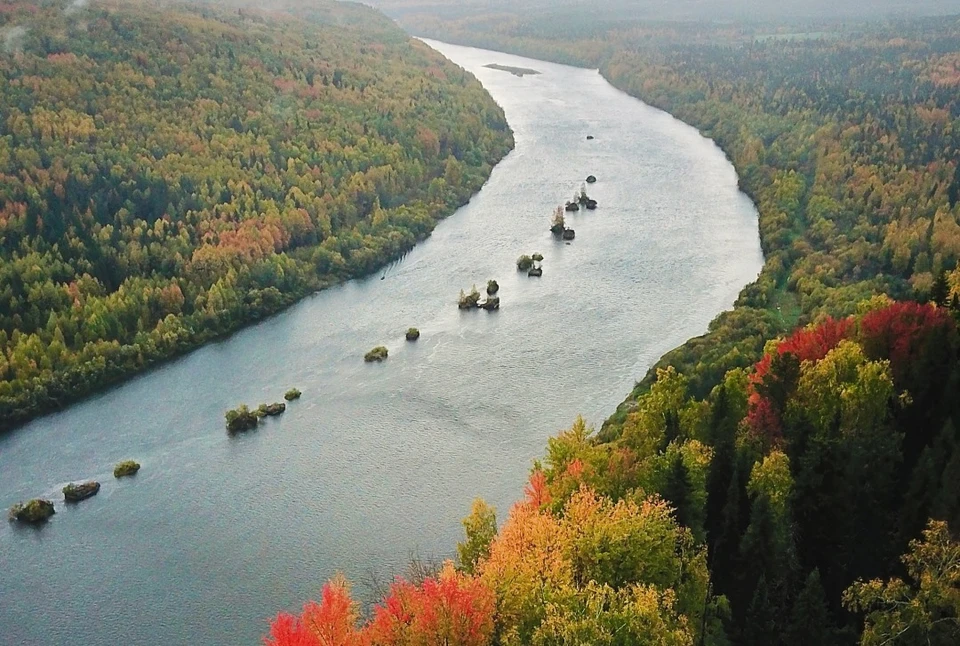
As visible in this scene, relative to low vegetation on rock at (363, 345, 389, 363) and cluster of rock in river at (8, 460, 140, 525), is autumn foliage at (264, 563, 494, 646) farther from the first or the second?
low vegetation on rock at (363, 345, 389, 363)

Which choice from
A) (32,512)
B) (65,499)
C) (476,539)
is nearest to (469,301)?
(65,499)

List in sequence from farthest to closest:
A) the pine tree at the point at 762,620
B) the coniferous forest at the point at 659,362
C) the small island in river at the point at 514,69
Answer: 1. the small island in river at the point at 514,69
2. the coniferous forest at the point at 659,362
3. the pine tree at the point at 762,620

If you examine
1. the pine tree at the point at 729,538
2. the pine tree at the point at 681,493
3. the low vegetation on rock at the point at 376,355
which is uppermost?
the pine tree at the point at 681,493

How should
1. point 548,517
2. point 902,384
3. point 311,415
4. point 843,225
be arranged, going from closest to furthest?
point 548,517 → point 902,384 → point 311,415 → point 843,225

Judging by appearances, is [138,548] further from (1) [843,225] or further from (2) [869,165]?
(2) [869,165]

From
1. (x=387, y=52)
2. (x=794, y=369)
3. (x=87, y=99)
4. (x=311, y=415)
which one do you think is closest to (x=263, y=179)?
(x=87, y=99)

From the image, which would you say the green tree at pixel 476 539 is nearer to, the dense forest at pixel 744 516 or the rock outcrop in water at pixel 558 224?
the dense forest at pixel 744 516

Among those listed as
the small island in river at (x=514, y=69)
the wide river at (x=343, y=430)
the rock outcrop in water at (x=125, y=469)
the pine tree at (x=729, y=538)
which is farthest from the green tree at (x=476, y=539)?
the small island in river at (x=514, y=69)
